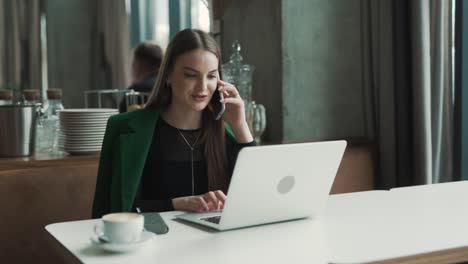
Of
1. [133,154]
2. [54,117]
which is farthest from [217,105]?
[54,117]

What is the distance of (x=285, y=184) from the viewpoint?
152 centimetres

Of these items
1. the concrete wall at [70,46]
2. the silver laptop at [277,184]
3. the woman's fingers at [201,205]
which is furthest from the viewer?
the concrete wall at [70,46]

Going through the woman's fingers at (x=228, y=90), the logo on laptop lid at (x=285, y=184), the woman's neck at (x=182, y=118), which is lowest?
the logo on laptop lid at (x=285, y=184)

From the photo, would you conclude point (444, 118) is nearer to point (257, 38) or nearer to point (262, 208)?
point (257, 38)

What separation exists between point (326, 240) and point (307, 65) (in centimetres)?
189

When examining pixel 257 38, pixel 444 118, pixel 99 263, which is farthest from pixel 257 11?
pixel 99 263

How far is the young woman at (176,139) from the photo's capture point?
6.46 feet

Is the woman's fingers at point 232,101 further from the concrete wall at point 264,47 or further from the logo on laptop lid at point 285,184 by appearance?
the concrete wall at point 264,47

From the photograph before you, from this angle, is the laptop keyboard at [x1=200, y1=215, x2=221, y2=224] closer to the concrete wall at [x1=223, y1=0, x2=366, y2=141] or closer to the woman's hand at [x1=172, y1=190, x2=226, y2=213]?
the woman's hand at [x1=172, y1=190, x2=226, y2=213]

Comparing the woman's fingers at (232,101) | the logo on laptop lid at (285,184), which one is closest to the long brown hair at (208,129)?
the woman's fingers at (232,101)

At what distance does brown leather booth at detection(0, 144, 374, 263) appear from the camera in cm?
236

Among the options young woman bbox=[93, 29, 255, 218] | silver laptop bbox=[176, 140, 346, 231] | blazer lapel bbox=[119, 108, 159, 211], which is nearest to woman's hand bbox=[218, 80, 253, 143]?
young woman bbox=[93, 29, 255, 218]

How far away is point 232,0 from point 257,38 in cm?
31

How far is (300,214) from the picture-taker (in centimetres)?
161
